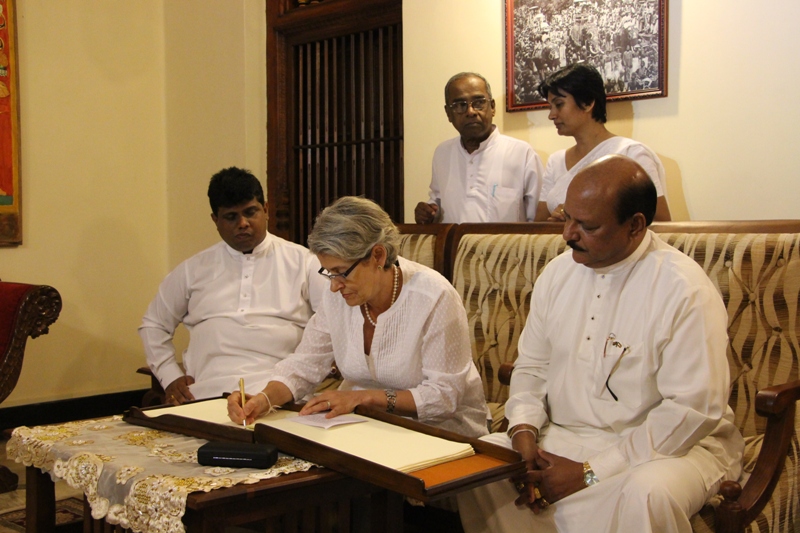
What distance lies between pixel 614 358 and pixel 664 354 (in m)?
0.14

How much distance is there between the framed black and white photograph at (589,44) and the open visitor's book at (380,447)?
6.76 feet

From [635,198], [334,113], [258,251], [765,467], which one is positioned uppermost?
[334,113]

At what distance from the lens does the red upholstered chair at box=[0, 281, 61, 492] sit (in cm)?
373

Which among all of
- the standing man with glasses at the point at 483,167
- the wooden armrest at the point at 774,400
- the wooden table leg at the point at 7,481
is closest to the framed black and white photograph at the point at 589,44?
the standing man with glasses at the point at 483,167

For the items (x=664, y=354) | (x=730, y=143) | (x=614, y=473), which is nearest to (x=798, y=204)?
(x=730, y=143)

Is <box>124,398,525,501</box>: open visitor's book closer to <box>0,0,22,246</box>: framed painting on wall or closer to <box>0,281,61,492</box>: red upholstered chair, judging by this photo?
<box>0,281,61,492</box>: red upholstered chair

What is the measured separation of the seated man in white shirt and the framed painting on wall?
189cm

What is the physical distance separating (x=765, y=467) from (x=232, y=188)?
2.09 meters

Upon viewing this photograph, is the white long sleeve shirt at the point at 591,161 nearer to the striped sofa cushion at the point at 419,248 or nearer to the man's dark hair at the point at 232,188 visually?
the striped sofa cushion at the point at 419,248

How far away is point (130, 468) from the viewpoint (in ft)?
5.75

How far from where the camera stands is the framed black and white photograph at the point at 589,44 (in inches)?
135

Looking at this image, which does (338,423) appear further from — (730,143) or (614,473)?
(730,143)

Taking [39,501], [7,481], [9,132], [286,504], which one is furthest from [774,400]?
[9,132]

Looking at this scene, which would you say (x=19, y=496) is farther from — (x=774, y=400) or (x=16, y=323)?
(x=774, y=400)
